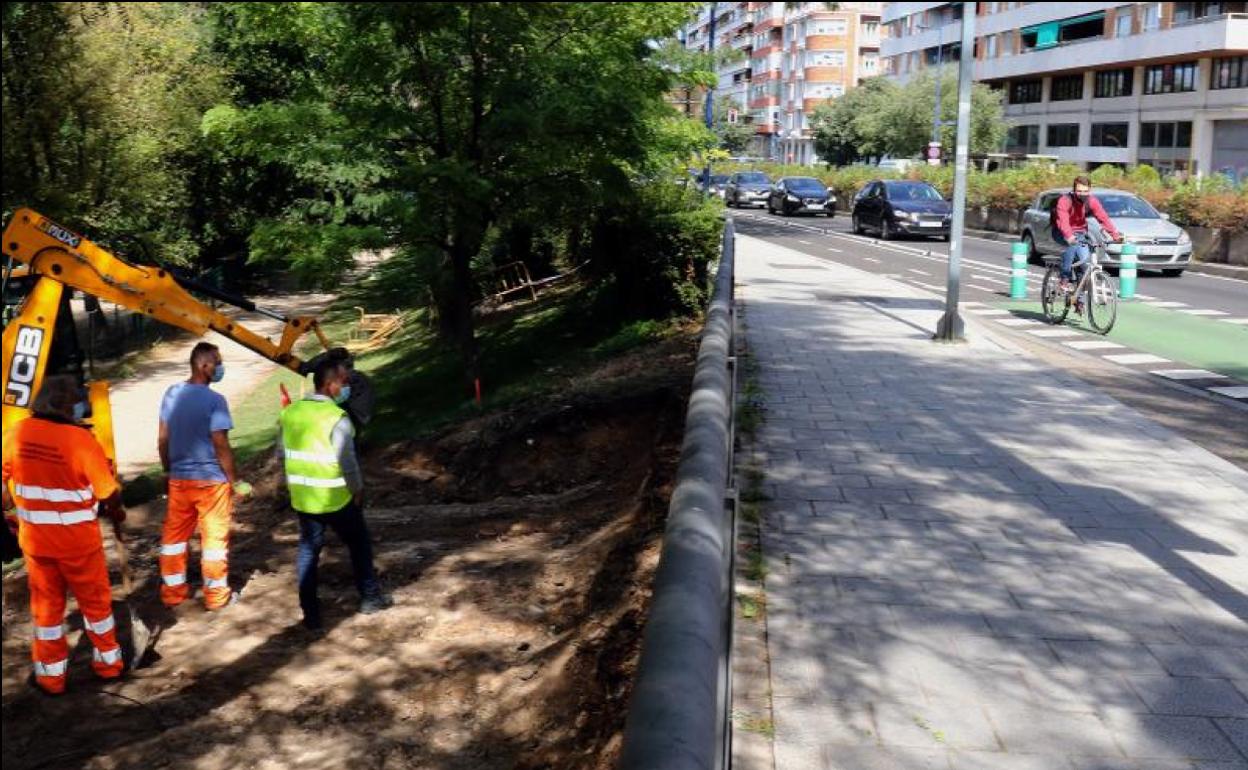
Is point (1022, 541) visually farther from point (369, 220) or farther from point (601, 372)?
point (369, 220)

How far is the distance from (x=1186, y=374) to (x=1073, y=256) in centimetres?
Result: 304

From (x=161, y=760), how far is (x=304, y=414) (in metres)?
2.16

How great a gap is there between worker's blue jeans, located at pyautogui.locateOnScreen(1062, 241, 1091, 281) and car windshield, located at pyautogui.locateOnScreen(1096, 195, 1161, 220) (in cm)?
887

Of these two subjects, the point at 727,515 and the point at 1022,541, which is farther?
the point at 1022,541

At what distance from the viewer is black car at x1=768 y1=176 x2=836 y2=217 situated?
1829 inches

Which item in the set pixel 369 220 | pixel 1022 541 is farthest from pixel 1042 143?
pixel 1022 541

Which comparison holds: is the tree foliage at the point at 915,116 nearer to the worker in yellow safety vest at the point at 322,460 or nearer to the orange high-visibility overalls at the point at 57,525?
the worker in yellow safety vest at the point at 322,460

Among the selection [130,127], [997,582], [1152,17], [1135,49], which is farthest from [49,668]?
[1152,17]

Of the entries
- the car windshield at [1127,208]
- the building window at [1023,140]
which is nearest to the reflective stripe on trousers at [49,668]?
the car windshield at [1127,208]

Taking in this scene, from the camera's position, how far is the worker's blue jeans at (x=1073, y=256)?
1495 cm

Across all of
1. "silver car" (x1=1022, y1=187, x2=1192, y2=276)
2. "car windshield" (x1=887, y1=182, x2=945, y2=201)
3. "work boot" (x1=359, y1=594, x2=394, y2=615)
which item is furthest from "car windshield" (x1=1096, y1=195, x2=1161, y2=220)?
"work boot" (x1=359, y1=594, x2=394, y2=615)

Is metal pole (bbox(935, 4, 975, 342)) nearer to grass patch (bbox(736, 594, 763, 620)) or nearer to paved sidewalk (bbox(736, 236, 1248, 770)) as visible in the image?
paved sidewalk (bbox(736, 236, 1248, 770))

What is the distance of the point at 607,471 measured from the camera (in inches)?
467

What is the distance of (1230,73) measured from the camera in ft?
174
